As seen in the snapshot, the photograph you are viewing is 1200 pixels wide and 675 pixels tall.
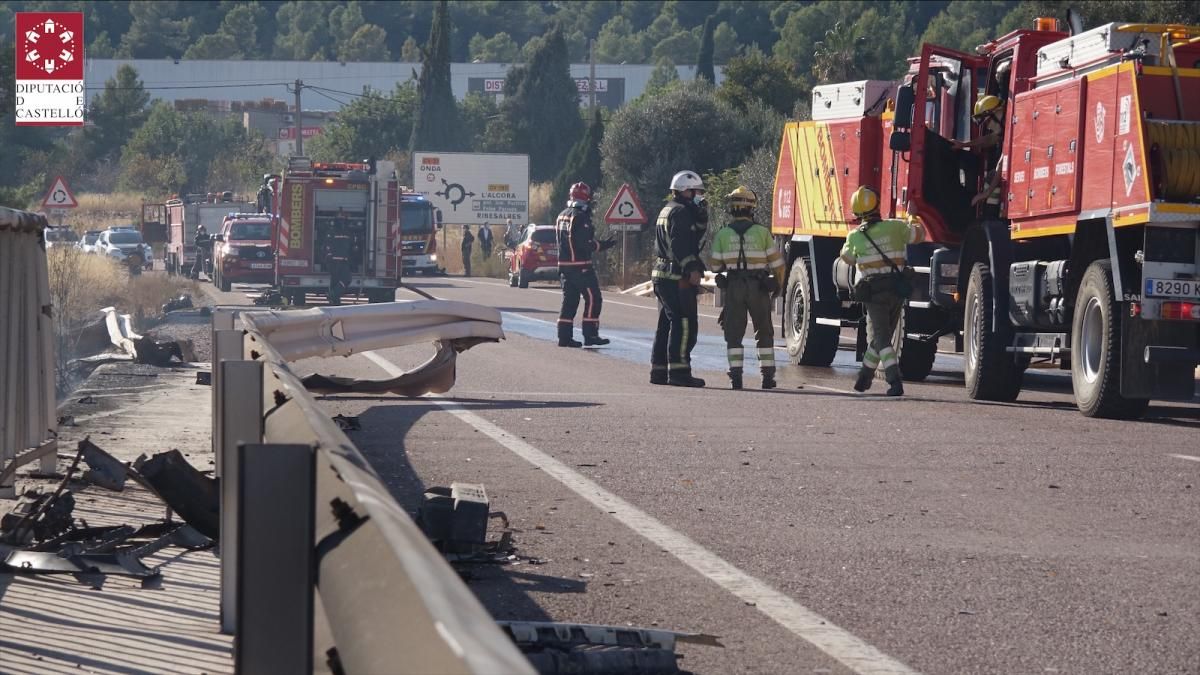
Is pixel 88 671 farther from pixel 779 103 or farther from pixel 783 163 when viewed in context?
pixel 779 103

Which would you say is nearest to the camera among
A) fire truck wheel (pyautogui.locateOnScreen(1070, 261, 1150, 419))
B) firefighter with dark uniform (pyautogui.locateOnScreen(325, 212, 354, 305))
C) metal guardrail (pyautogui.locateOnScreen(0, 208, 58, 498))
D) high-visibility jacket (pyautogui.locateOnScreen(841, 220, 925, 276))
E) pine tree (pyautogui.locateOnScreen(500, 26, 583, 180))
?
metal guardrail (pyautogui.locateOnScreen(0, 208, 58, 498))

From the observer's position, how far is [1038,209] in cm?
1454

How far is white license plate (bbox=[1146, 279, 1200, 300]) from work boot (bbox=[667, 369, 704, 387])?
4.50 m

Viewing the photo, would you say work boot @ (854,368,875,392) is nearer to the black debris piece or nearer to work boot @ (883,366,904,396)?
work boot @ (883,366,904,396)

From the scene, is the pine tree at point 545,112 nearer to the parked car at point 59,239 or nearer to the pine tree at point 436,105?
the pine tree at point 436,105

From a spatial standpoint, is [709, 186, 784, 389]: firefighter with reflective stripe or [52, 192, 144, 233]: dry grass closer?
[709, 186, 784, 389]: firefighter with reflective stripe

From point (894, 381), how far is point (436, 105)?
81780mm

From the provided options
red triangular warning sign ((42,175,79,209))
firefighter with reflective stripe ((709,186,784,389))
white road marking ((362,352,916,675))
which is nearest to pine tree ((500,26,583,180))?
red triangular warning sign ((42,175,79,209))

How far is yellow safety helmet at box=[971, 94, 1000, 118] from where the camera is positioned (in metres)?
16.0

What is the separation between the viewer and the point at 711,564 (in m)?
6.79

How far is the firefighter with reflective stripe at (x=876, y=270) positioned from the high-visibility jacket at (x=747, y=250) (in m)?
0.72

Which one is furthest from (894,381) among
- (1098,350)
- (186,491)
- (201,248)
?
(201,248)

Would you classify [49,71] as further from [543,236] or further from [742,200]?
[543,236]

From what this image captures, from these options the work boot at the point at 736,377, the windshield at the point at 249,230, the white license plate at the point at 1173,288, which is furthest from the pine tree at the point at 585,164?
the white license plate at the point at 1173,288
